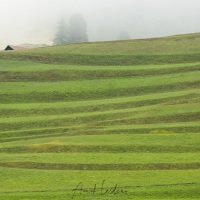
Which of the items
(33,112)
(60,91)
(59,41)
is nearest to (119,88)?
(60,91)

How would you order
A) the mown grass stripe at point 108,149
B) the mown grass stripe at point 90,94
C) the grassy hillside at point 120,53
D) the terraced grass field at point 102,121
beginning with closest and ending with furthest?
the terraced grass field at point 102,121 < the mown grass stripe at point 108,149 < the mown grass stripe at point 90,94 < the grassy hillside at point 120,53

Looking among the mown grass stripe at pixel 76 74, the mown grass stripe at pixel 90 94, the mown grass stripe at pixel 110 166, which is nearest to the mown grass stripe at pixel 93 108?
the mown grass stripe at pixel 90 94

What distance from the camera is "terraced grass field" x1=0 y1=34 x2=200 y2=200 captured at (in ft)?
135

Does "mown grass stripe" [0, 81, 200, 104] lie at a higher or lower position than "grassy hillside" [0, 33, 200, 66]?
lower

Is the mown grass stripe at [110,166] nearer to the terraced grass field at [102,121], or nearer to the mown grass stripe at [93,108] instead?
the terraced grass field at [102,121]

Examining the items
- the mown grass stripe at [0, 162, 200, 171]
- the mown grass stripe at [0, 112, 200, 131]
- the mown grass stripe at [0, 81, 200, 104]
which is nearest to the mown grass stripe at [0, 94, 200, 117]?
the mown grass stripe at [0, 112, 200, 131]

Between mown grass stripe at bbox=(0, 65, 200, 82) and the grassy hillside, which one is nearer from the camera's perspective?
mown grass stripe at bbox=(0, 65, 200, 82)

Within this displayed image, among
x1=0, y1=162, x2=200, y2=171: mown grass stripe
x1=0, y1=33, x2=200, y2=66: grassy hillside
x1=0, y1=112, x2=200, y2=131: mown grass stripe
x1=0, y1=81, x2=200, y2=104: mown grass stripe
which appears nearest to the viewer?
x1=0, y1=162, x2=200, y2=171: mown grass stripe

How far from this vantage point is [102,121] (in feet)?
203

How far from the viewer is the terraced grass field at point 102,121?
41031 mm

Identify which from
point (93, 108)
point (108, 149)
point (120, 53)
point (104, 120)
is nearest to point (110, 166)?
point (108, 149)
